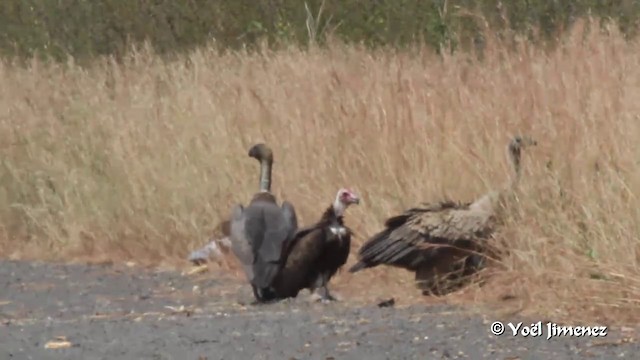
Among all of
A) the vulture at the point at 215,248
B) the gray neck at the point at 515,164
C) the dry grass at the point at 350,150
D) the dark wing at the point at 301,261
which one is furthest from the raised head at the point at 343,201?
→ the vulture at the point at 215,248

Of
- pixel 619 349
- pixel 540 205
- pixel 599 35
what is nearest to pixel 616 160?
pixel 540 205

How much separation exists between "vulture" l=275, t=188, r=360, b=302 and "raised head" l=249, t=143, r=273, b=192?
100 cm

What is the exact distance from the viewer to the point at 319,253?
35.3 ft

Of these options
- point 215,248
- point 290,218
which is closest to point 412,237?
point 290,218

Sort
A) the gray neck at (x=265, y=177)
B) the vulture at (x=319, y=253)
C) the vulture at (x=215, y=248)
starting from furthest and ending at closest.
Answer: the vulture at (x=215, y=248)
the gray neck at (x=265, y=177)
the vulture at (x=319, y=253)

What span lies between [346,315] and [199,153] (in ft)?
→ 15.7

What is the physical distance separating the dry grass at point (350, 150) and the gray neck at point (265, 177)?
0.62 metres

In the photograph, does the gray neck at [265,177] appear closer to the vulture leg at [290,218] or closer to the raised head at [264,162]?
the raised head at [264,162]

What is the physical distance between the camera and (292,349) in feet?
27.8

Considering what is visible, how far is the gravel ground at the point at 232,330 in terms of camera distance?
819cm

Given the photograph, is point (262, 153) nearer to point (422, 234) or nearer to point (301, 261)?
point (301, 261)

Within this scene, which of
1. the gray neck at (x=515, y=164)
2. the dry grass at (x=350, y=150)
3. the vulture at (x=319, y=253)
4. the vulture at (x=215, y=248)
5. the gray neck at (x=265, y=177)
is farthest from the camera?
the vulture at (x=215, y=248)

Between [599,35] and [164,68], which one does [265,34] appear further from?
[599,35]

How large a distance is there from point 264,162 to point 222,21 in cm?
1007
